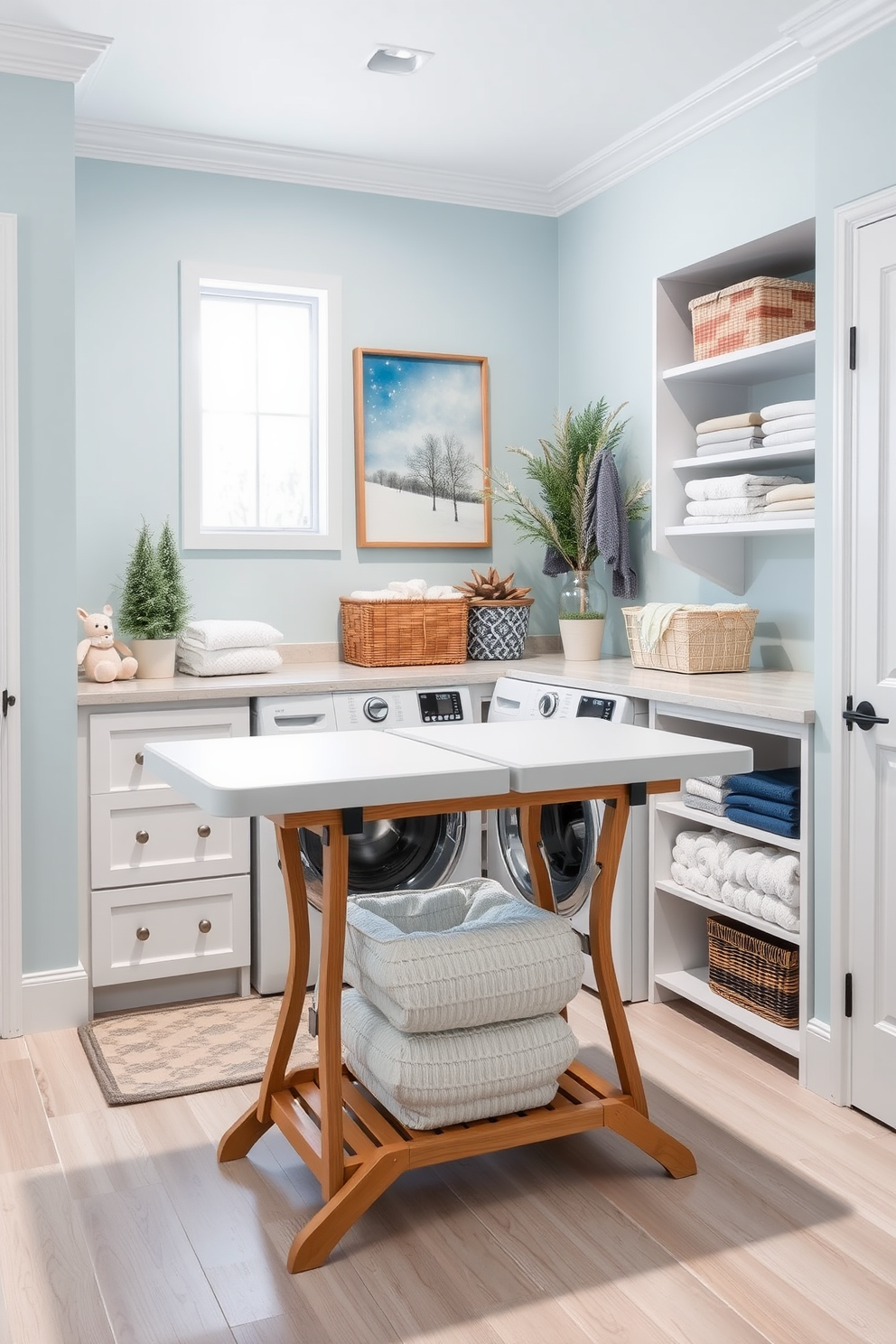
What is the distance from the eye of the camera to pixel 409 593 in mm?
3904

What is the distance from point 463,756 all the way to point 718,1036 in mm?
1371

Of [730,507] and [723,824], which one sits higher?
[730,507]

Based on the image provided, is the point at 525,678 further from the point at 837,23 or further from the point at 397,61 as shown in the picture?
the point at 837,23

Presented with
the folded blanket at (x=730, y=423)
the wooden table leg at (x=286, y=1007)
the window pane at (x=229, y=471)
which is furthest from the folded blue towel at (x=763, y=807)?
the window pane at (x=229, y=471)

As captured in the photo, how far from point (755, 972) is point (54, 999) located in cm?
184

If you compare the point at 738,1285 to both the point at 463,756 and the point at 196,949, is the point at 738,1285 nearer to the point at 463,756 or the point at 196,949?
the point at 463,756

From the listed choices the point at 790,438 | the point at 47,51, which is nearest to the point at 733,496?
the point at 790,438

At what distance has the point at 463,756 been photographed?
7.13ft

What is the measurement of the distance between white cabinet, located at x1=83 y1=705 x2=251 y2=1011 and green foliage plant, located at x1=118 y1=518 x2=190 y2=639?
38 centimetres

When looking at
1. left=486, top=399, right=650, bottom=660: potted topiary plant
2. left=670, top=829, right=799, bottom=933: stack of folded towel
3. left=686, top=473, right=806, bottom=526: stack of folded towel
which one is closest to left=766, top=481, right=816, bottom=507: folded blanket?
left=686, top=473, right=806, bottom=526: stack of folded towel

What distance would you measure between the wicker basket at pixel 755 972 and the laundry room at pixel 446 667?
17 mm

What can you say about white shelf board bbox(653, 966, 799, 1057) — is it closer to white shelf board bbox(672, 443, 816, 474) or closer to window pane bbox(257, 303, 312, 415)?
white shelf board bbox(672, 443, 816, 474)

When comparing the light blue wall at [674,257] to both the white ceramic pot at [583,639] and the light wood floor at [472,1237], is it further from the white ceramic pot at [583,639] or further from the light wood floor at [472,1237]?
the light wood floor at [472,1237]

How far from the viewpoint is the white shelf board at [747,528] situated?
9.81ft
